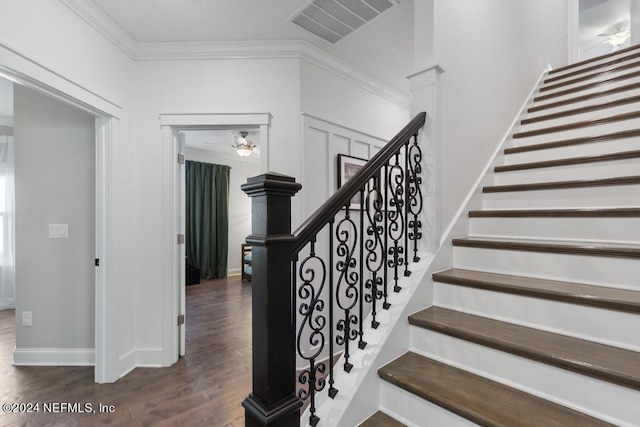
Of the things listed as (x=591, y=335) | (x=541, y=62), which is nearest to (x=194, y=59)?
(x=591, y=335)

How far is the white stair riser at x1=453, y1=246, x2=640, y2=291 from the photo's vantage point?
4.39ft

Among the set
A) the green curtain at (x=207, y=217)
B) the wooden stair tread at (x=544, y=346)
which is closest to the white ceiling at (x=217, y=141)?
the green curtain at (x=207, y=217)

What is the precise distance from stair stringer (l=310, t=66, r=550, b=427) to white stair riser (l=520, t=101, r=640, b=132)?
4.40ft

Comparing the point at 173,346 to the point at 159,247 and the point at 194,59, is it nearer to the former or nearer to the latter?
the point at 159,247

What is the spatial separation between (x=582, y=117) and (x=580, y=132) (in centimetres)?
26

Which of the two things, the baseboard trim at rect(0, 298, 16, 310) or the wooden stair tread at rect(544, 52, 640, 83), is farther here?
the baseboard trim at rect(0, 298, 16, 310)

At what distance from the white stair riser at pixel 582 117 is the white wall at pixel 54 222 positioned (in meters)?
3.78

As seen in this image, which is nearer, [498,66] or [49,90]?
[49,90]

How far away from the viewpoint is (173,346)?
2.65 metres

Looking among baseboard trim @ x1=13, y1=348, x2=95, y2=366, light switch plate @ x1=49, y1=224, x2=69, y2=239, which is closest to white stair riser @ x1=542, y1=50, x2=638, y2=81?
light switch plate @ x1=49, y1=224, x2=69, y2=239

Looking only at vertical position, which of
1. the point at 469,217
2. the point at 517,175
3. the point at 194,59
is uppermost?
the point at 194,59

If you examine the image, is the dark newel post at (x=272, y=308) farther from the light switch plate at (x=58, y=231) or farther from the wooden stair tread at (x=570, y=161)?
the light switch plate at (x=58, y=231)

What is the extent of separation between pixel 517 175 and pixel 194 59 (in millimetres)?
2763

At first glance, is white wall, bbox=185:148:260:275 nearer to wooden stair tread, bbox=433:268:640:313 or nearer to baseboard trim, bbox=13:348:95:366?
baseboard trim, bbox=13:348:95:366
